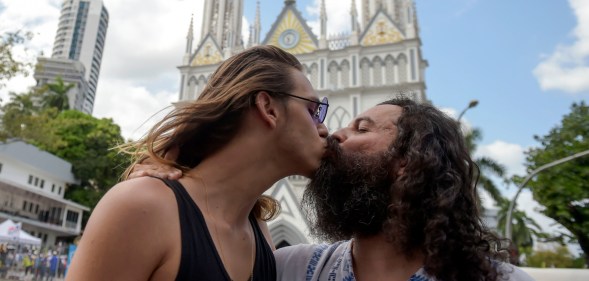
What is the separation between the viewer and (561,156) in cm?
1080

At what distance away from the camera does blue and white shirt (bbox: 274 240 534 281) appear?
1892 mm

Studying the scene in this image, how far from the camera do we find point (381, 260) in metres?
1.84

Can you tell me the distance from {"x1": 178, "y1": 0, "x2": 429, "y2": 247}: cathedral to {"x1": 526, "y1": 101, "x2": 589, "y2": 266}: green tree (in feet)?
47.7

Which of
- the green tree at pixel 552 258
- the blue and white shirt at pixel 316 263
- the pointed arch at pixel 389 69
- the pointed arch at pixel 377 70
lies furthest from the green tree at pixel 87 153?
the green tree at pixel 552 258

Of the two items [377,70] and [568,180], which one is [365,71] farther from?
[568,180]

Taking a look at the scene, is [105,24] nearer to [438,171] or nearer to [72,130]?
[72,130]

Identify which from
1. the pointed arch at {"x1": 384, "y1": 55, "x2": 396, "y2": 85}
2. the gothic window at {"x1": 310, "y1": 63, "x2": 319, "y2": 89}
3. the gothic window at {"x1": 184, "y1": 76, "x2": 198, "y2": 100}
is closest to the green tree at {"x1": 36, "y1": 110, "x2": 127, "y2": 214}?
the gothic window at {"x1": 184, "y1": 76, "x2": 198, "y2": 100}

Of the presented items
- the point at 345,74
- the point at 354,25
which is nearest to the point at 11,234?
the point at 345,74

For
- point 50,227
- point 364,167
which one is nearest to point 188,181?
point 364,167

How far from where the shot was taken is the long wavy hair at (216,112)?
156cm

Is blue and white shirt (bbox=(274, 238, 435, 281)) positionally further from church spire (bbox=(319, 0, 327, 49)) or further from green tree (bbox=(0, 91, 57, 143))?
church spire (bbox=(319, 0, 327, 49))

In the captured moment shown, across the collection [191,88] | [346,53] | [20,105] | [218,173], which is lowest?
[218,173]

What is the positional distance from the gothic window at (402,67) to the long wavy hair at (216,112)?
27.6 m

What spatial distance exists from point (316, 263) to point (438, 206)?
697 mm
